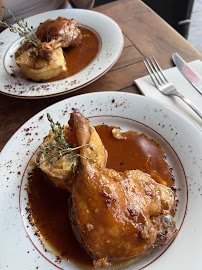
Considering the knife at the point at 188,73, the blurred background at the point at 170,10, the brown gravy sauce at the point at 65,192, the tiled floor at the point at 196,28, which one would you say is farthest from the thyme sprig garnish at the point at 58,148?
the tiled floor at the point at 196,28

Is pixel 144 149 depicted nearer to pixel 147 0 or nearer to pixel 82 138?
pixel 82 138

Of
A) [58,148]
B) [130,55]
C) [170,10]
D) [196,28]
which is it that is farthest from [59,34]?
[196,28]

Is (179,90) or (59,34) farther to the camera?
(59,34)

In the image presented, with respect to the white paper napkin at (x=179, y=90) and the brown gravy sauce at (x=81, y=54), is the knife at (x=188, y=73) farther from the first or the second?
the brown gravy sauce at (x=81, y=54)

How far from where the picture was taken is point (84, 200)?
1.33 meters

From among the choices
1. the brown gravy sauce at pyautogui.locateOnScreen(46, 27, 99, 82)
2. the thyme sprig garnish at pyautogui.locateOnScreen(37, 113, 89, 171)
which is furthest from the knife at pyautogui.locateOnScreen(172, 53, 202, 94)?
the thyme sprig garnish at pyautogui.locateOnScreen(37, 113, 89, 171)

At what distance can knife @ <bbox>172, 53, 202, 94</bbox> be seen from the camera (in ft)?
6.51

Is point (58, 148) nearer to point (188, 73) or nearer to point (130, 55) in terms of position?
point (188, 73)

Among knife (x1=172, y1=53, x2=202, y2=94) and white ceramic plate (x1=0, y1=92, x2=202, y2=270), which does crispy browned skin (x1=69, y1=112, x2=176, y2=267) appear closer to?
white ceramic plate (x1=0, y1=92, x2=202, y2=270)

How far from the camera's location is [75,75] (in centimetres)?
216

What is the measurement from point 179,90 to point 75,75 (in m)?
0.82

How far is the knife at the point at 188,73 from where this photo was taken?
199cm

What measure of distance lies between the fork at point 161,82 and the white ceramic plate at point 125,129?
→ 0.73 ft

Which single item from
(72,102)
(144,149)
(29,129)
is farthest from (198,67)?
(29,129)
